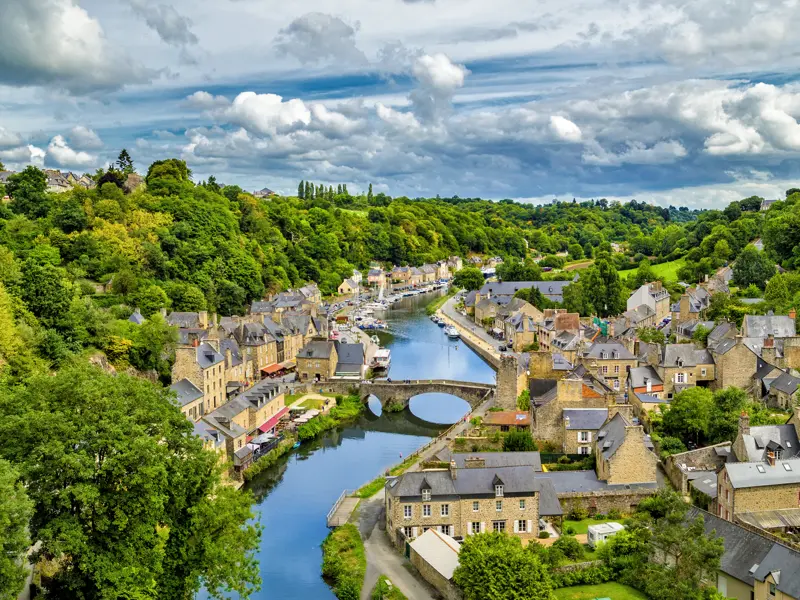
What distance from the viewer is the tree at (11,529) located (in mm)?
16797

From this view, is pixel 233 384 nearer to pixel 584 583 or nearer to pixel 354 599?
pixel 354 599

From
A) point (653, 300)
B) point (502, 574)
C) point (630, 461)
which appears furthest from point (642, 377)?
point (653, 300)

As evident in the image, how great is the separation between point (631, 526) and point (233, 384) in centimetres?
3020

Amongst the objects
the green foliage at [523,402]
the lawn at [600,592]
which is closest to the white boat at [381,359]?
the green foliage at [523,402]

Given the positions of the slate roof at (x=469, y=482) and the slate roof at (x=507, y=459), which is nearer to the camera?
the slate roof at (x=469, y=482)

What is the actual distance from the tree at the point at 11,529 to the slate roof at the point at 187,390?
79.2 ft

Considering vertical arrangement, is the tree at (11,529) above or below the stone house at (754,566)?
above

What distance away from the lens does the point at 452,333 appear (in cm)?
8125

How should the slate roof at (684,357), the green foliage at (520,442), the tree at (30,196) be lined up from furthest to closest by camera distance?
1. the tree at (30,196)
2. the slate roof at (684,357)
3. the green foliage at (520,442)

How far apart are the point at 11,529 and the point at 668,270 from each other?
94.2 meters

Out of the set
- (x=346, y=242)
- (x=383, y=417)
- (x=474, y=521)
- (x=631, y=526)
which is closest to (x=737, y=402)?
(x=631, y=526)

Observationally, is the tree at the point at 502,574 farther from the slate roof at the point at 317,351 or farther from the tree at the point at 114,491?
the slate roof at the point at 317,351

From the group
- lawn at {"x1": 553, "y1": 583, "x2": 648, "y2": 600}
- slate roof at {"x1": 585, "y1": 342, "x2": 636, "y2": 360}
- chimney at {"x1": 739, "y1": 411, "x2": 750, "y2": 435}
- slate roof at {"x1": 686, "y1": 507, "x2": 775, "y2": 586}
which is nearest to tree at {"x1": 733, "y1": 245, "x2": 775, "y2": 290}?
slate roof at {"x1": 585, "y1": 342, "x2": 636, "y2": 360}

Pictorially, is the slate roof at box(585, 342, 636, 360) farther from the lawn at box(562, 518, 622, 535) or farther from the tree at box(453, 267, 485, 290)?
the tree at box(453, 267, 485, 290)
